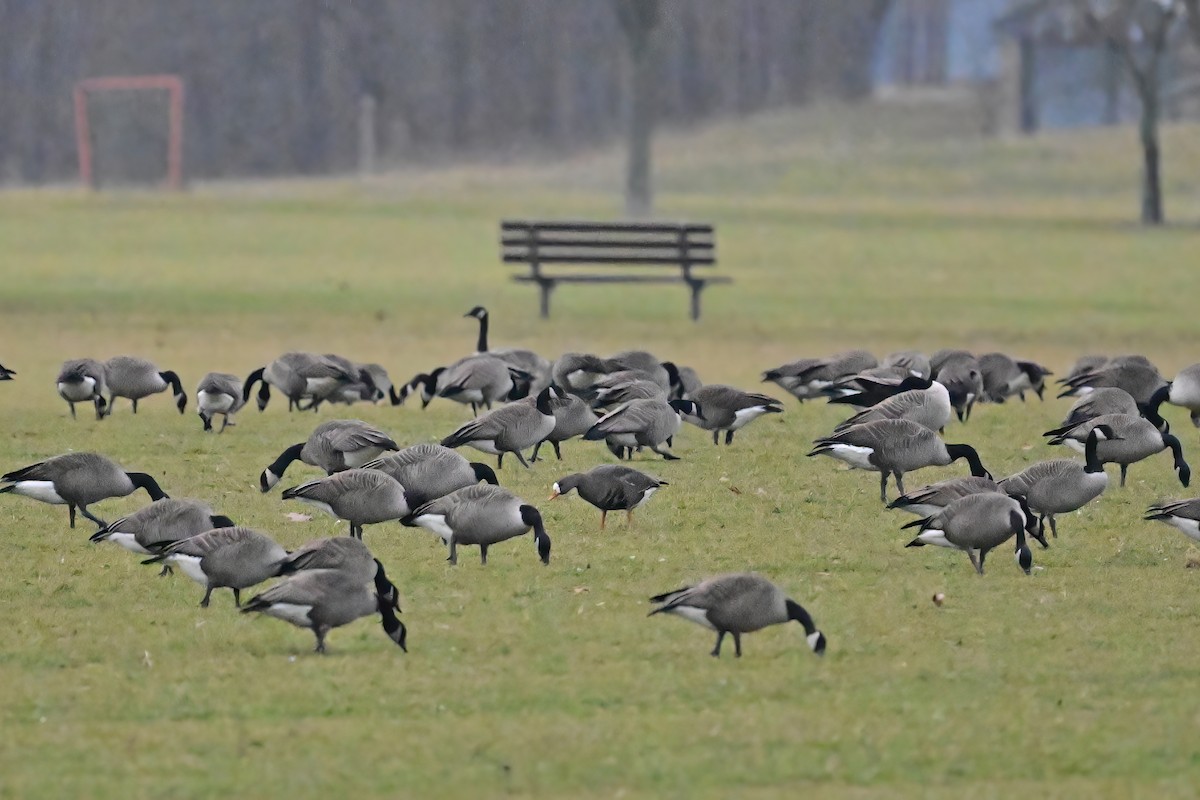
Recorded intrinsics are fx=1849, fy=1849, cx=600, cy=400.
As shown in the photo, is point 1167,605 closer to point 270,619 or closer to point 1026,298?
point 270,619

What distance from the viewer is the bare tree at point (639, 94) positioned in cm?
5200

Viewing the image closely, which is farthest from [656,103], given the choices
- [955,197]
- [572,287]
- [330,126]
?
[572,287]

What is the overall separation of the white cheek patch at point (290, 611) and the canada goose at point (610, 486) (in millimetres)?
3060

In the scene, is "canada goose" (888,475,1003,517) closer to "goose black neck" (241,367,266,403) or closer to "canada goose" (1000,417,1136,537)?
"canada goose" (1000,417,1136,537)

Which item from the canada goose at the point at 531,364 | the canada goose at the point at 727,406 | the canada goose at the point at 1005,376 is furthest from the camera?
the canada goose at the point at 1005,376

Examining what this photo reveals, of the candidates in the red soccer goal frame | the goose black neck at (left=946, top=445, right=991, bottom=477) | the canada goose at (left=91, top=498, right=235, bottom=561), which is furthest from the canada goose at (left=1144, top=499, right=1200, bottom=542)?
the red soccer goal frame

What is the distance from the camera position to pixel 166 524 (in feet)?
32.7

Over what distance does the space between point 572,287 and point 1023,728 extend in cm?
2836

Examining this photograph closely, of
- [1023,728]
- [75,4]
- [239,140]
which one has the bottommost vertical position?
[1023,728]

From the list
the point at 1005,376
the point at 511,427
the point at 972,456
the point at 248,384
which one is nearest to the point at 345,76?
the point at 1005,376

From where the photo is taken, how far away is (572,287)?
35.8 meters

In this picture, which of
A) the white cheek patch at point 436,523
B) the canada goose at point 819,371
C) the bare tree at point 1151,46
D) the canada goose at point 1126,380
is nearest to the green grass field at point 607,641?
the white cheek patch at point 436,523

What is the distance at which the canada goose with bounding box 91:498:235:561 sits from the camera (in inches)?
392

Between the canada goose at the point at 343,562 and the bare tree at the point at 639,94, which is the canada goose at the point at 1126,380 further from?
the bare tree at the point at 639,94
